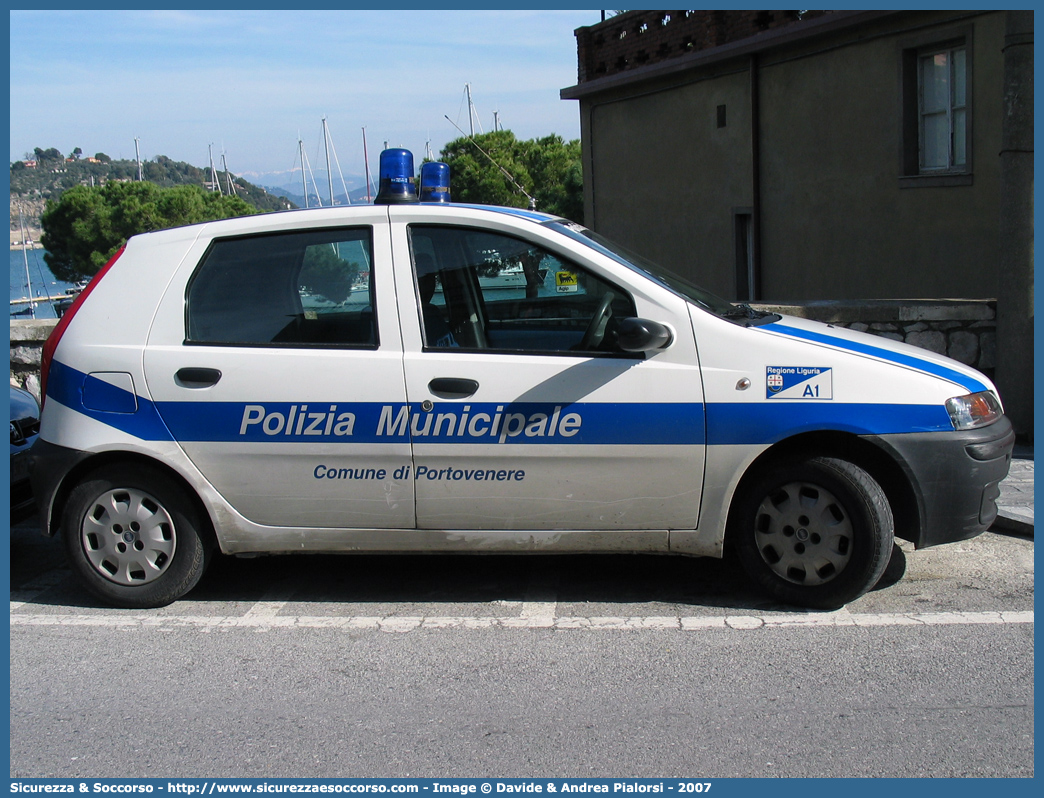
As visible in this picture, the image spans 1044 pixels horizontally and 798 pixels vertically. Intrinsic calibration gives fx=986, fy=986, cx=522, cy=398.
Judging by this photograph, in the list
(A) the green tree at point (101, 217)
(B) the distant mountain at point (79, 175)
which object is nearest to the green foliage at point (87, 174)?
(B) the distant mountain at point (79, 175)

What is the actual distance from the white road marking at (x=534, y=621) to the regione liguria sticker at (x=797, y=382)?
1.01 meters

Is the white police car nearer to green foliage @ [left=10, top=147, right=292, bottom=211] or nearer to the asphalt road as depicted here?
the asphalt road

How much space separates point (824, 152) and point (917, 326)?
698 cm

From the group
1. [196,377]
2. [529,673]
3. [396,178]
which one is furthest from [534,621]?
[396,178]

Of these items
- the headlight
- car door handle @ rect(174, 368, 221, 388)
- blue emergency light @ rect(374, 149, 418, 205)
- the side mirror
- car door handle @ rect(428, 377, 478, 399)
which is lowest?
the headlight

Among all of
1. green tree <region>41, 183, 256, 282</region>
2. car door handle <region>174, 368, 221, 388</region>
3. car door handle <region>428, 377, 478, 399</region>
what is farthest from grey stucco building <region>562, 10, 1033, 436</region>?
green tree <region>41, 183, 256, 282</region>

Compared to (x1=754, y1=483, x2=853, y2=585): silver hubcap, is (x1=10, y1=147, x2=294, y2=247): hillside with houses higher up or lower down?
higher up

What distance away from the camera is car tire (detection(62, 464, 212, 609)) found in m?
4.58

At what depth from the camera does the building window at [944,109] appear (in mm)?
11492

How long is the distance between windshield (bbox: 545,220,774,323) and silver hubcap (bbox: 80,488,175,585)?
229 cm

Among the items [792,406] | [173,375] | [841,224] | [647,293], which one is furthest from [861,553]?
[841,224]

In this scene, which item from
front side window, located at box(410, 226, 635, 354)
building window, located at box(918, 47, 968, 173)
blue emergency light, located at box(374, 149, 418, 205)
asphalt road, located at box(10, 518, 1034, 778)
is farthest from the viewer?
building window, located at box(918, 47, 968, 173)

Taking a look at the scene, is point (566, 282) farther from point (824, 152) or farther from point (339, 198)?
point (339, 198)
